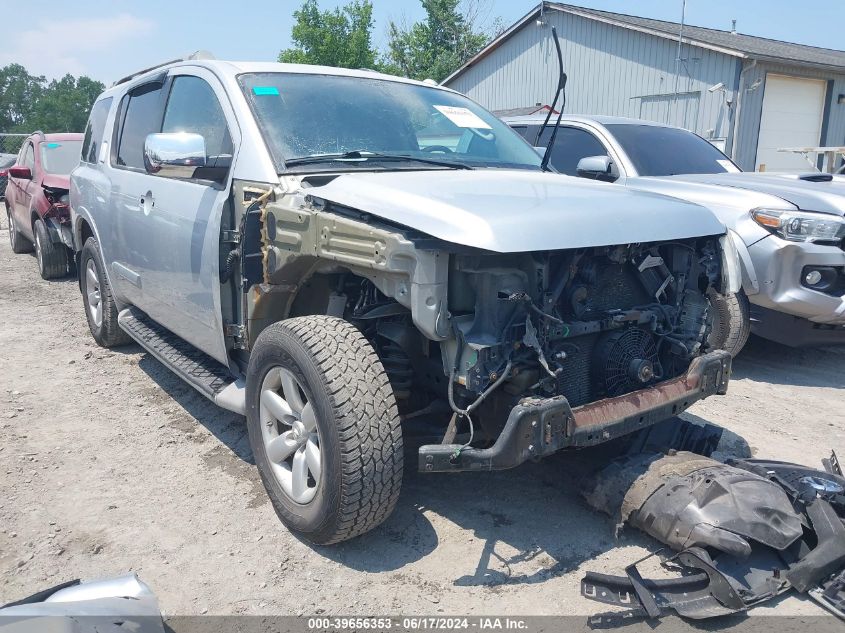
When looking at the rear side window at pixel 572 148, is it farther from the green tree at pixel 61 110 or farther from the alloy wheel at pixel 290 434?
the green tree at pixel 61 110

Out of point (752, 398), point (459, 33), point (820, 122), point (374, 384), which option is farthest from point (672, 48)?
point (459, 33)

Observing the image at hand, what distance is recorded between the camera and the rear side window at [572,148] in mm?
6340

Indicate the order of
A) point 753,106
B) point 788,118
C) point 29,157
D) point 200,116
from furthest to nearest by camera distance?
point 788,118 → point 753,106 → point 29,157 → point 200,116

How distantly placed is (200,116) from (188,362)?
1.41 meters

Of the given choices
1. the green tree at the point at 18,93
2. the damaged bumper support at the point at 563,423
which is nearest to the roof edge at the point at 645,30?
the damaged bumper support at the point at 563,423

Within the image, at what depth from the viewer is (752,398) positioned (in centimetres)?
500

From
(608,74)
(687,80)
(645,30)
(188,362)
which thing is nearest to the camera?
(188,362)

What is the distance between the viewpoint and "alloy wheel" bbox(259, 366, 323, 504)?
2.97 m

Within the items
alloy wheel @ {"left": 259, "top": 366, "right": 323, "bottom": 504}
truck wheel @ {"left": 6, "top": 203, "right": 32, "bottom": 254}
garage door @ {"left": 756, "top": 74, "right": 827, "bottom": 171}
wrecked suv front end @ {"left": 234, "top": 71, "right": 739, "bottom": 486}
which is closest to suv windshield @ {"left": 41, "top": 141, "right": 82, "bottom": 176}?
truck wheel @ {"left": 6, "top": 203, "right": 32, "bottom": 254}

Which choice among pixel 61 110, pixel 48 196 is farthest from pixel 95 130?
pixel 61 110

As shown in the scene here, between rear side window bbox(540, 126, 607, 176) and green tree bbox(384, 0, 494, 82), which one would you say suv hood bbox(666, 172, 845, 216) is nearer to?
rear side window bbox(540, 126, 607, 176)

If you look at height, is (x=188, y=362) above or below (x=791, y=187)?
below

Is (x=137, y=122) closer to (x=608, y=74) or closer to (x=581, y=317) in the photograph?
(x=581, y=317)

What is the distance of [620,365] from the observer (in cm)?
310
